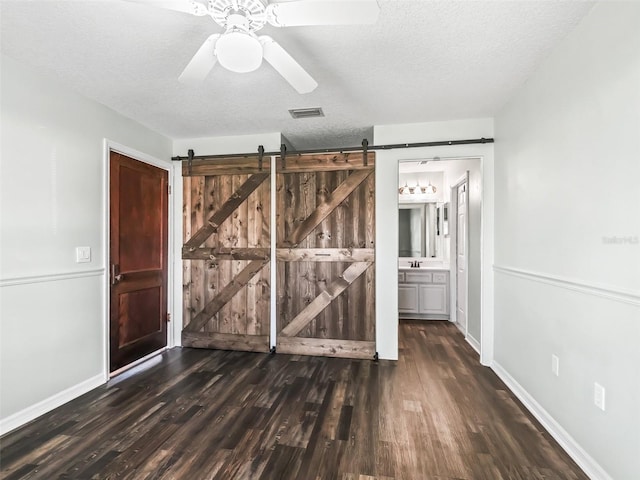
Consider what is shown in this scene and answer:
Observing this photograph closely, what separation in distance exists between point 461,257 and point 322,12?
3956 mm

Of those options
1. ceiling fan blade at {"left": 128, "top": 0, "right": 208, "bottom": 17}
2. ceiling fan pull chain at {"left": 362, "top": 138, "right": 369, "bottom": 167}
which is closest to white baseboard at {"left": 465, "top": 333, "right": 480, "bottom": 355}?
ceiling fan pull chain at {"left": 362, "top": 138, "right": 369, "bottom": 167}

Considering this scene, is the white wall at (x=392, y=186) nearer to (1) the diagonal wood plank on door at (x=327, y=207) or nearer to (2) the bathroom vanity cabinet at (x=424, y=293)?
(1) the diagonal wood plank on door at (x=327, y=207)

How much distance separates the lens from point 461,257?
466 centimetres

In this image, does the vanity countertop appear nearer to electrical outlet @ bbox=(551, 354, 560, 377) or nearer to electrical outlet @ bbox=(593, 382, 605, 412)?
electrical outlet @ bbox=(551, 354, 560, 377)

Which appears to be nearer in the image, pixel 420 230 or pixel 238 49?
pixel 238 49

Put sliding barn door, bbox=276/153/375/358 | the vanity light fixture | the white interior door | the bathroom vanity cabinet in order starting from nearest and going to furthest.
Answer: sliding barn door, bbox=276/153/375/358 → the white interior door → the bathroom vanity cabinet → the vanity light fixture

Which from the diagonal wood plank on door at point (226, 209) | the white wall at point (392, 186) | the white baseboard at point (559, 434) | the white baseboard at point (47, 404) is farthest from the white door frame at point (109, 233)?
the white baseboard at point (559, 434)

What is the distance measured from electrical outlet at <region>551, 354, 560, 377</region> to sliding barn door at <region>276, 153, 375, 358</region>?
1.67 meters

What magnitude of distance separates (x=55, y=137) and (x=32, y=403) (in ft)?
6.40

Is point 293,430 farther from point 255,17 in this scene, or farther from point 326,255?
point 255,17

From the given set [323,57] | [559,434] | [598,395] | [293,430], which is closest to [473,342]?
[559,434]

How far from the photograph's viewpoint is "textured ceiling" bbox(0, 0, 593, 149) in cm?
185

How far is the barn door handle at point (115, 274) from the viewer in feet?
10.2

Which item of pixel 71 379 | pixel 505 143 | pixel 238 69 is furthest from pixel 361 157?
pixel 71 379
